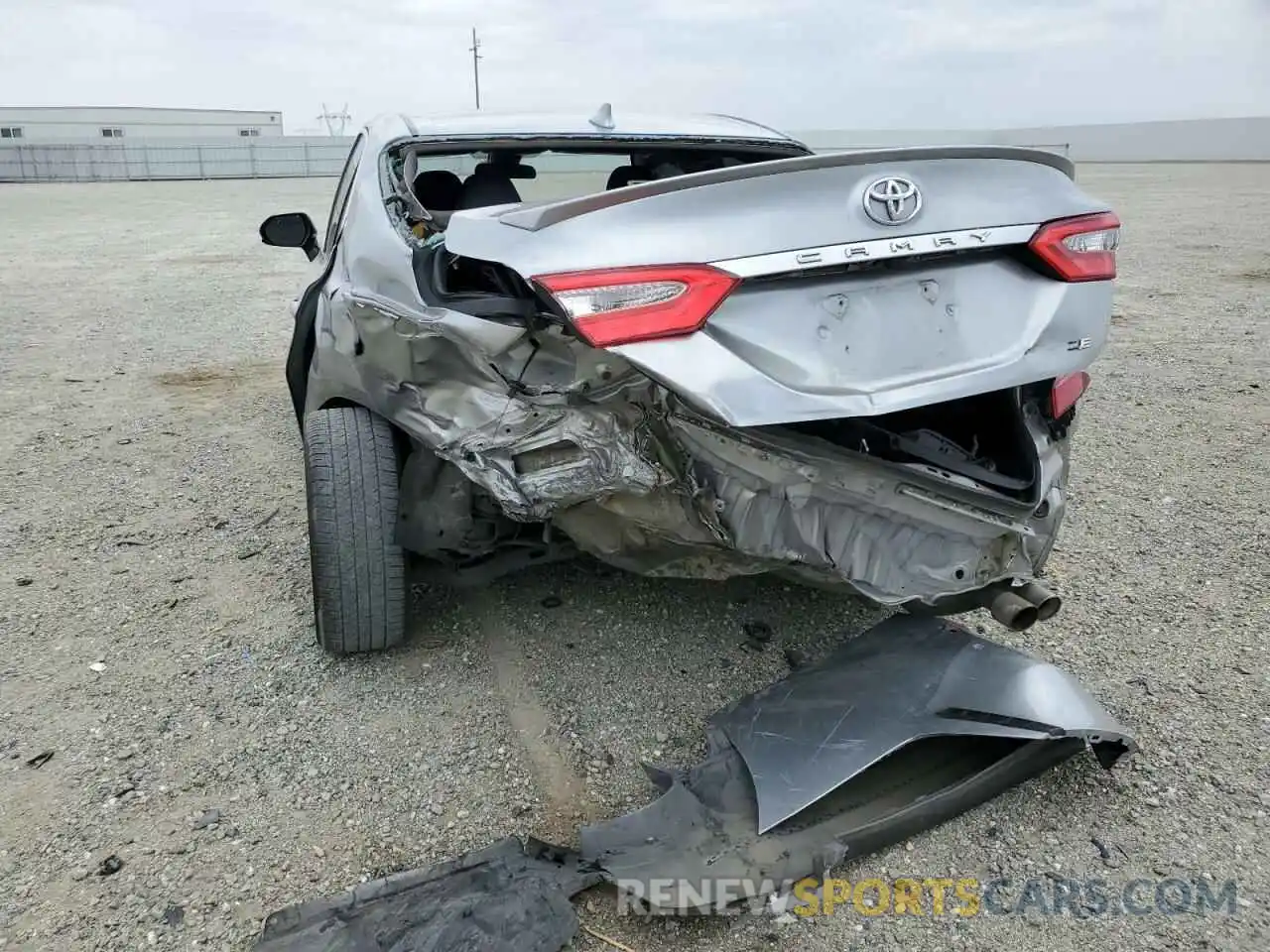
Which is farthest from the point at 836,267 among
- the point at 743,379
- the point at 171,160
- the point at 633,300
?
the point at 171,160

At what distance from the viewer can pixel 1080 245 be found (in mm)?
2223

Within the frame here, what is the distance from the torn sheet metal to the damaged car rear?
31.8 inches

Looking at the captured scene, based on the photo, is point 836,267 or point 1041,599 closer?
point 836,267

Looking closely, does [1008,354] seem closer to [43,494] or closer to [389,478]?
[389,478]

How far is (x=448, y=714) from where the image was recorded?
8.69 feet

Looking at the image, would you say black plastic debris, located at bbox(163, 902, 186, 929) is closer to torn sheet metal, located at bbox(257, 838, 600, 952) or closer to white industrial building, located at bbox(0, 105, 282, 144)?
torn sheet metal, located at bbox(257, 838, 600, 952)

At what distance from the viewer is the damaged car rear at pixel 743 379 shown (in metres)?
1.92

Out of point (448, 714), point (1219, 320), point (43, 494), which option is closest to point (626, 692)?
point (448, 714)

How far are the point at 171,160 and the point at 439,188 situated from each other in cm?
3784

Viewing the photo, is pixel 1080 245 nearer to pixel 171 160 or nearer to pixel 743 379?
pixel 743 379

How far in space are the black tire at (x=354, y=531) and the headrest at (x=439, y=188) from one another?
145cm

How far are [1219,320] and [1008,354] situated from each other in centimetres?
640

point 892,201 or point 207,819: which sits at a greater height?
point 892,201

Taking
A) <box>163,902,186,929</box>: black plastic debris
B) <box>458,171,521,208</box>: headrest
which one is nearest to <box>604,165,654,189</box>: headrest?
<box>458,171,521,208</box>: headrest
